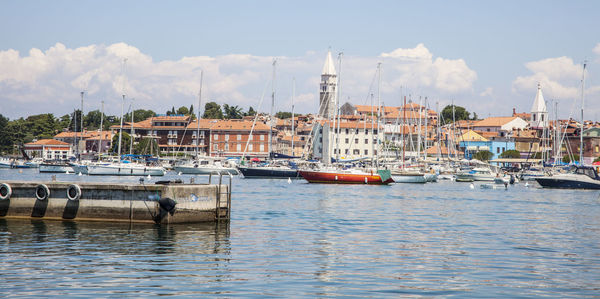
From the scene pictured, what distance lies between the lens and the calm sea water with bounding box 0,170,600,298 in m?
16.5

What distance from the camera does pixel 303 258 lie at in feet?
69.8

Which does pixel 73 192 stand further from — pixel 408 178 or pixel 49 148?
pixel 49 148

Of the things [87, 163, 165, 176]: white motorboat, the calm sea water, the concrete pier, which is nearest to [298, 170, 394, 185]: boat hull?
[87, 163, 165, 176]: white motorboat

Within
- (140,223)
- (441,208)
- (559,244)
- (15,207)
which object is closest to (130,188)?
(140,223)

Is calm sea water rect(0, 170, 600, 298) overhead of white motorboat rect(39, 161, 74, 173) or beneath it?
beneath

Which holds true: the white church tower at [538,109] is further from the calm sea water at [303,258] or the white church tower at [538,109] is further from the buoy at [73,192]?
the buoy at [73,192]

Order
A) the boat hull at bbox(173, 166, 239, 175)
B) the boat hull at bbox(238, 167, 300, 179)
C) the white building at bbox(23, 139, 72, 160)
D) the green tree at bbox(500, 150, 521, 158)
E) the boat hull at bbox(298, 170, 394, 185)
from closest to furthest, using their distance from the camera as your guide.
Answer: the boat hull at bbox(298, 170, 394, 185)
the boat hull at bbox(238, 167, 300, 179)
the boat hull at bbox(173, 166, 239, 175)
the green tree at bbox(500, 150, 521, 158)
the white building at bbox(23, 139, 72, 160)

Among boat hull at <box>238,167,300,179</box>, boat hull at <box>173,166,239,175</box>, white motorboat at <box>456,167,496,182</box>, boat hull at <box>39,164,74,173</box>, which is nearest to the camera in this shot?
boat hull at <box>238,167,300,179</box>

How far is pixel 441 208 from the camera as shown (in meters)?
44.4

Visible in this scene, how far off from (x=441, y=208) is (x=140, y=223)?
23.5m

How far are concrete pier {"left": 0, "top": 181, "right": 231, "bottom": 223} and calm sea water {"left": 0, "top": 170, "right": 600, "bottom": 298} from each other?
56 centimetres

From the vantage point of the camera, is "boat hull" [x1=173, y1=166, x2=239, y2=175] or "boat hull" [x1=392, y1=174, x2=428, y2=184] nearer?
"boat hull" [x1=392, y1=174, x2=428, y2=184]

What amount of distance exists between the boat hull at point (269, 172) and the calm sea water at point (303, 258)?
54.5 meters

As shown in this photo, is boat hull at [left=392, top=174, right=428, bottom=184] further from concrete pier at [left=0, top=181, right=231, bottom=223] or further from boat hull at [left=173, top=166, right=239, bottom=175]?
concrete pier at [left=0, top=181, right=231, bottom=223]
